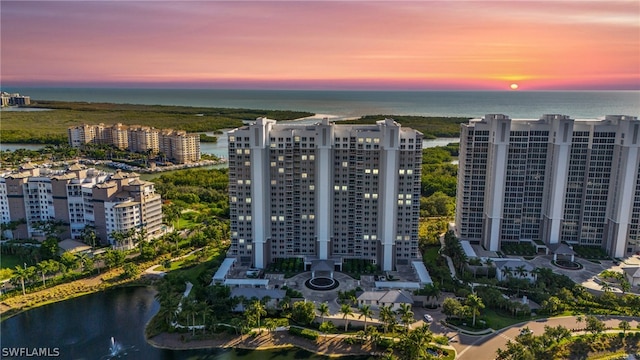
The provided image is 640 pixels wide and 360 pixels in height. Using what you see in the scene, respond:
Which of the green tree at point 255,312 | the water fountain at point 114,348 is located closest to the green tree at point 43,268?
the water fountain at point 114,348

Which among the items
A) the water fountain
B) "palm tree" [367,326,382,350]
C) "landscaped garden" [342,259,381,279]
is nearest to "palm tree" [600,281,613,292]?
"landscaped garden" [342,259,381,279]

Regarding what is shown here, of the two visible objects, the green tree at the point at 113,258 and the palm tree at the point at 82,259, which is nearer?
the palm tree at the point at 82,259

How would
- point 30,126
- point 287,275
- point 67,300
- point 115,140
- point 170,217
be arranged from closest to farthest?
1. point 67,300
2. point 287,275
3. point 170,217
4. point 115,140
5. point 30,126

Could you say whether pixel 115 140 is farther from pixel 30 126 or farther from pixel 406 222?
pixel 406 222

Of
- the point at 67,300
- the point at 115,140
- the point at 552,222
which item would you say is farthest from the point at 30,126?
the point at 552,222

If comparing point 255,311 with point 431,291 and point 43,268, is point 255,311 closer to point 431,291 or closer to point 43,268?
point 431,291

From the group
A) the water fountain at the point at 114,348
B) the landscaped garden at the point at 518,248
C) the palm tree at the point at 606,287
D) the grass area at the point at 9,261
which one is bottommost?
the water fountain at the point at 114,348

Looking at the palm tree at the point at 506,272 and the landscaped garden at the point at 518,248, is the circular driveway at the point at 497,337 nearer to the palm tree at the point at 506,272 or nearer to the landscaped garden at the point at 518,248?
the palm tree at the point at 506,272

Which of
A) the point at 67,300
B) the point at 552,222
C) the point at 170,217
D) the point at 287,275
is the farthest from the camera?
the point at 170,217
